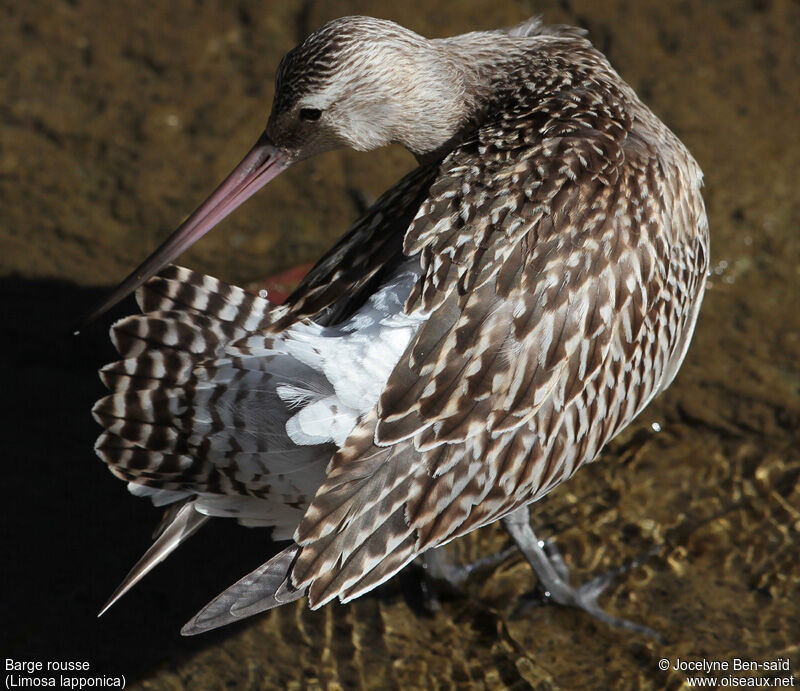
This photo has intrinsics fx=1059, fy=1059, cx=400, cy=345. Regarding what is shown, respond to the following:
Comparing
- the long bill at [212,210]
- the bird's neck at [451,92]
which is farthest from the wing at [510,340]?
the long bill at [212,210]

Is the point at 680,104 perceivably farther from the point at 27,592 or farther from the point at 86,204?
the point at 27,592

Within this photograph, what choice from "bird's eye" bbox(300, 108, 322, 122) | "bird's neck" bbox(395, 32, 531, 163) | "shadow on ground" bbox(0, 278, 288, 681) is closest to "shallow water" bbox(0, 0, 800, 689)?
"shadow on ground" bbox(0, 278, 288, 681)

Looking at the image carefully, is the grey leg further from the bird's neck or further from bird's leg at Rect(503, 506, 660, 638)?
the bird's neck

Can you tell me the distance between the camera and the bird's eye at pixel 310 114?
3.38 meters

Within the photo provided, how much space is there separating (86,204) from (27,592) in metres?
1.90

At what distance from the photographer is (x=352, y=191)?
15.7ft

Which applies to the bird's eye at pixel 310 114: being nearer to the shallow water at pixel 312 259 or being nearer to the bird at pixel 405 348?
the bird at pixel 405 348

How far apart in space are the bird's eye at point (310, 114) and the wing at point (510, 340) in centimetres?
46

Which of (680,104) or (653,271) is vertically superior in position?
(680,104)

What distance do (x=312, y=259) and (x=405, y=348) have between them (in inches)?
69.6

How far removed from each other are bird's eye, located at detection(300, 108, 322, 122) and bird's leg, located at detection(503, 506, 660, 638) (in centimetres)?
144

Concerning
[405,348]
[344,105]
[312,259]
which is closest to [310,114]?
[344,105]

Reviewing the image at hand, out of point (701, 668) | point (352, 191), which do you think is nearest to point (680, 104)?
point (352, 191)

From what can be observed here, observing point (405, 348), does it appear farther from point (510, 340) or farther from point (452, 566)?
point (452, 566)
